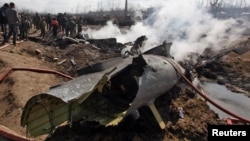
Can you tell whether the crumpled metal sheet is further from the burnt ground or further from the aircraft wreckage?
the burnt ground

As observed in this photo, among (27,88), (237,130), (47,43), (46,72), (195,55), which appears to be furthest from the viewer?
(195,55)

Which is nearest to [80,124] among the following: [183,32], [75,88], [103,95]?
[103,95]

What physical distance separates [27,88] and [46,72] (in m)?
1.43

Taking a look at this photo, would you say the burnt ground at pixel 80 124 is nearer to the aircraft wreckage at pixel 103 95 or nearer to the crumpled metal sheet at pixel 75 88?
the aircraft wreckage at pixel 103 95

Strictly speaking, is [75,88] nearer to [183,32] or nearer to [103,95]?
[103,95]

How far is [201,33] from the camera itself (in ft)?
105

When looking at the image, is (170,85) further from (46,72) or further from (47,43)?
(47,43)

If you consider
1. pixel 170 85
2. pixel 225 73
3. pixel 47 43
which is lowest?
pixel 225 73

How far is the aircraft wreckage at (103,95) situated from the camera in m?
6.71

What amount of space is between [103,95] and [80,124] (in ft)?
2.69

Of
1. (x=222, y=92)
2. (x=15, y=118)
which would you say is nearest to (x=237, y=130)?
(x=15, y=118)

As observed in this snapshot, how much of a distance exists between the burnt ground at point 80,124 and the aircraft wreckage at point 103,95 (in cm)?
44

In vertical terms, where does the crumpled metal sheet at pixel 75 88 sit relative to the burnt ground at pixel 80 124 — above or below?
above

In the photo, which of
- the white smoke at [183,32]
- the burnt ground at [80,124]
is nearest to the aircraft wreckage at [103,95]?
the burnt ground at [80,124]
